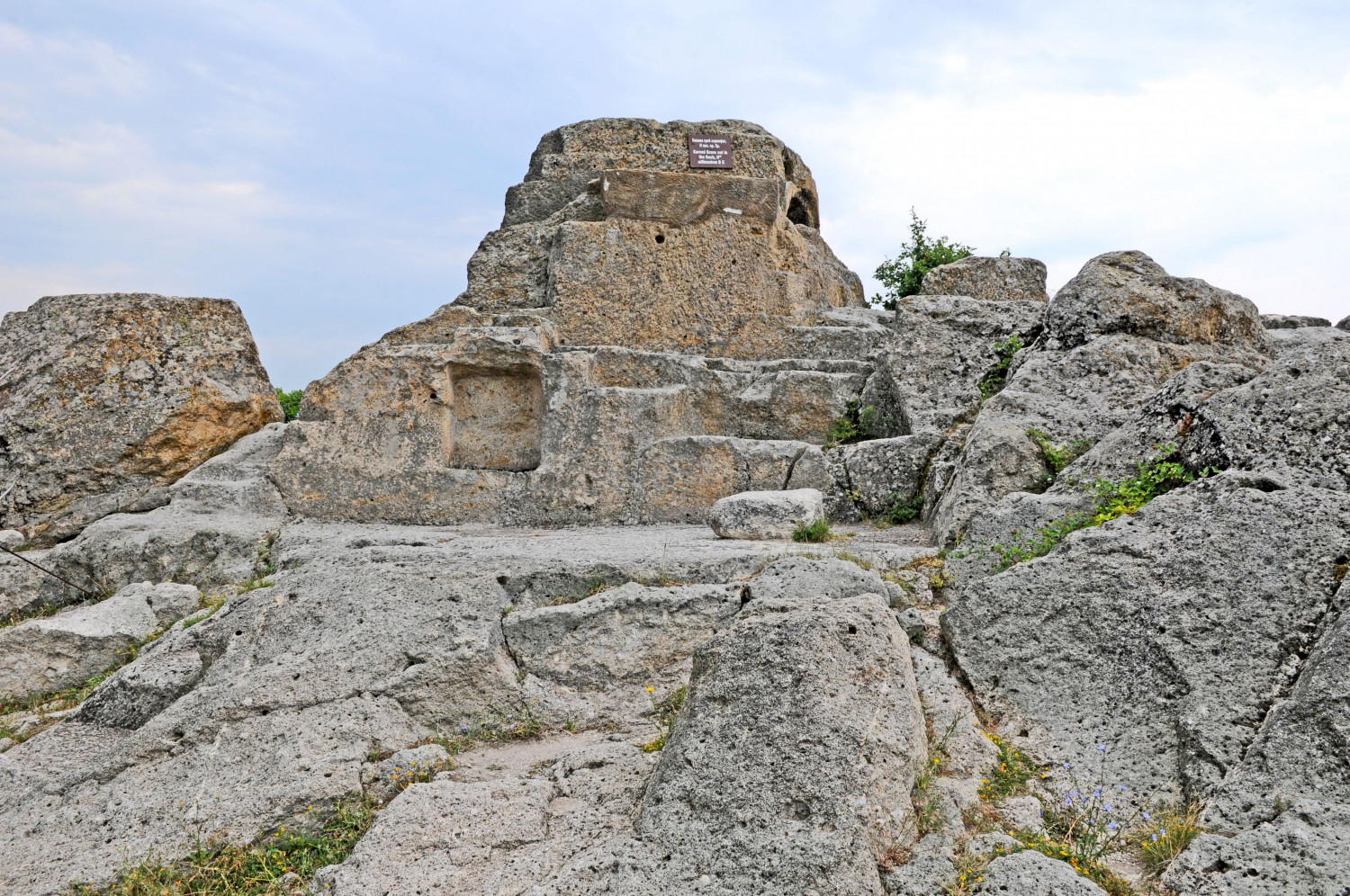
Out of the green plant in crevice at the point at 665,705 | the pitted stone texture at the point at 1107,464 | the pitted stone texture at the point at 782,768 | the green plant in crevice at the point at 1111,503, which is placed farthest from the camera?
the pitted stone texture at the point at 1107,464

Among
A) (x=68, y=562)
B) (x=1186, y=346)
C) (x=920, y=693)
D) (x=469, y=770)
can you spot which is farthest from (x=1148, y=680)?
(x=68, y=562)

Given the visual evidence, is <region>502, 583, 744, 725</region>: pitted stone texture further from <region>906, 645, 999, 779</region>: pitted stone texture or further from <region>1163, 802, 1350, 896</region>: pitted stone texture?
<region>1163, 802, 1350, 896</region>: pitted stone texture

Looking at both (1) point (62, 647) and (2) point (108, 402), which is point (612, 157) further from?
(1) point (62, 647)

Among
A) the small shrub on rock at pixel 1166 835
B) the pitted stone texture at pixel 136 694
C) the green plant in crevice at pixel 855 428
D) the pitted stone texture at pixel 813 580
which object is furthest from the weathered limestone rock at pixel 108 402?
the small shrub on rock at pixel 1166 835

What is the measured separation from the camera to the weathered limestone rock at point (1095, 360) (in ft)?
19.0

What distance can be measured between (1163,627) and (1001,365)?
3758mm

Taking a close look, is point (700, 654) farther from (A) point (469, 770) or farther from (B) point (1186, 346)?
(B) point (1186, 346)

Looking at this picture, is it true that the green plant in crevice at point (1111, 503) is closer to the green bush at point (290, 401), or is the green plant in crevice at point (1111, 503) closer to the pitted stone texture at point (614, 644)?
the pitted stone texture at point (614, 644)

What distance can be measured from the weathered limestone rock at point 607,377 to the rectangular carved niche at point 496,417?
0.05 ft

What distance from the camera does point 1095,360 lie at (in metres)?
6.34

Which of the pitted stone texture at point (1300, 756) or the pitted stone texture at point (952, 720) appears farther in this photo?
the pitted stone texture at point (952, 720)

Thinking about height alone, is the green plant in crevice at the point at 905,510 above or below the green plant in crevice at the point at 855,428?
below

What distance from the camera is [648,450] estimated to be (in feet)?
23.4

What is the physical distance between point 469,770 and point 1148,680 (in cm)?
286
